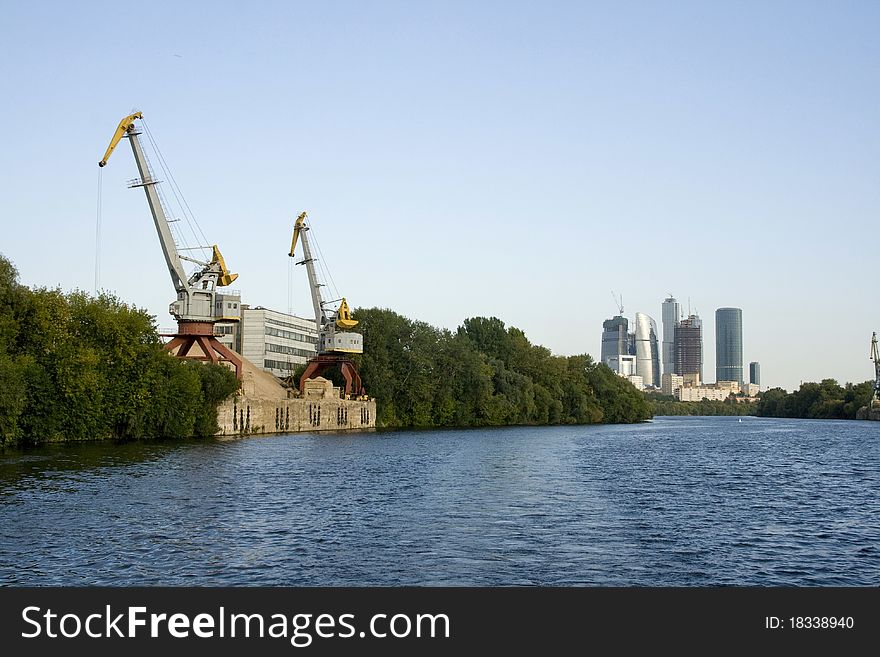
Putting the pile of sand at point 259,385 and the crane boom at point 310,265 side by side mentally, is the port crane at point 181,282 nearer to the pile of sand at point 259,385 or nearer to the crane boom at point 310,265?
the pile of sand at point 259,385

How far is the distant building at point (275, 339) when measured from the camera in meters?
125

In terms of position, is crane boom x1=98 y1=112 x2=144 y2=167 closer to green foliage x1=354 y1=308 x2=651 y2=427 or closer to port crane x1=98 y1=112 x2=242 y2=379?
port crane x1=98 y1=112 x2=242 y2=379

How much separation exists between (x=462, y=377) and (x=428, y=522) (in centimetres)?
8734

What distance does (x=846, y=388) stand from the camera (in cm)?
17550

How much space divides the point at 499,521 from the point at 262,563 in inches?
323

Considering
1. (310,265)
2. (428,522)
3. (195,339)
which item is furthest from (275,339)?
(428,522)

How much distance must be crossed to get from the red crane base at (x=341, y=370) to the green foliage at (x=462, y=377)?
3.58 ft

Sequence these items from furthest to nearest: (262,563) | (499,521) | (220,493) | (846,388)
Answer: (846,388) < (220,493) < (499,521) < (262,563)

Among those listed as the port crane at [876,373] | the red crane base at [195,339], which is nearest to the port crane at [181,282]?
the red crane base at [195,339]
